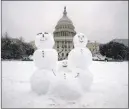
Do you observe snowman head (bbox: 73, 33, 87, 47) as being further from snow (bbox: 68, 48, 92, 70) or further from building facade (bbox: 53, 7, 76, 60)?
building facade (bbox: 53, 7, 76, 60)

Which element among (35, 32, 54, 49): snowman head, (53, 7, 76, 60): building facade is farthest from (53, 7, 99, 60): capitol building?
(35, 32, 54, 49): snowman head

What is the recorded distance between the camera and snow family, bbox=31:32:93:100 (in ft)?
12.2

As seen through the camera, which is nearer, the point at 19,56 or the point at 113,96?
the point at 113,96

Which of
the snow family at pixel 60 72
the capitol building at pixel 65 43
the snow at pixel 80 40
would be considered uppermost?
the capitol building at pixel 65 43

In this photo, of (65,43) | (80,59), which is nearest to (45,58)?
(80,59)

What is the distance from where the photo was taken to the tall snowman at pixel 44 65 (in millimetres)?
3904

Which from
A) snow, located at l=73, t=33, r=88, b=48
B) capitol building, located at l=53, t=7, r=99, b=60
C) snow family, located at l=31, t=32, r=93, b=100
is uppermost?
capitol building, located at l=53, t=7, r=99, b=60

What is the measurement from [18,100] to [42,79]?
0.53 metres

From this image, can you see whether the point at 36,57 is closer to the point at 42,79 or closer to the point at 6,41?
the point at 42,79

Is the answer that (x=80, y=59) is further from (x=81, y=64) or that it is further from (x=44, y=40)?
(x=44, y=40)

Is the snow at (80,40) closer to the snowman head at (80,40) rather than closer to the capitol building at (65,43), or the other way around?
the snowman head at (80,40)

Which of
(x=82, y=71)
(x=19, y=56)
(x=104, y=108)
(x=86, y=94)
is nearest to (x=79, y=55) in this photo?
(x=82, y=71)

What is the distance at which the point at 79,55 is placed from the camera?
13.2 feet

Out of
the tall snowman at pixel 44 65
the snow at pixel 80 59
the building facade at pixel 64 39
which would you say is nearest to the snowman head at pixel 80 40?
the snow at pixel 80 59
